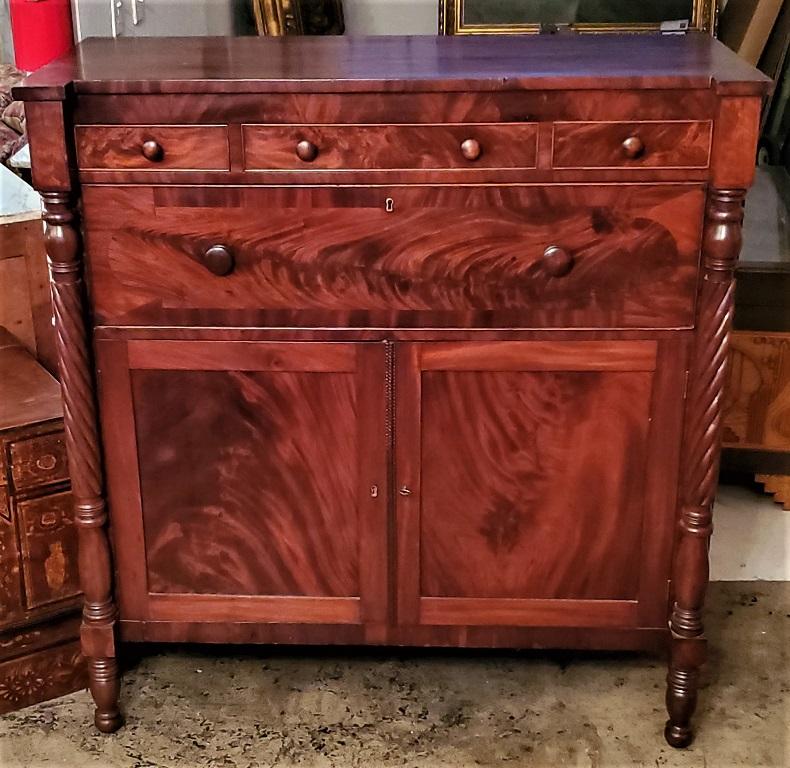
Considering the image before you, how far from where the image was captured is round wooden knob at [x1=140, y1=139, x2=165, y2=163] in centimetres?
149

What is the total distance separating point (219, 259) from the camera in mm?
Result: 1538

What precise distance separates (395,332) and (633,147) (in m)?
0.41

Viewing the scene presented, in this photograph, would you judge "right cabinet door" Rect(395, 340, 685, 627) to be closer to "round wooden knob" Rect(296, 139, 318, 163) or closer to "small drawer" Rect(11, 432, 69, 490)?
"round wooden knob" Rect(296, 139, 318, 163)

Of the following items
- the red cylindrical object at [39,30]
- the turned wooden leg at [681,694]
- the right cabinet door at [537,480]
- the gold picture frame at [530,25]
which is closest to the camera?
the right cabinet door at [537,480]

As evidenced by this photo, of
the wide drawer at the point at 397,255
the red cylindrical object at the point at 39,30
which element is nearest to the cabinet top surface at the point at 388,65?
the wide drawer at the point at 397,255

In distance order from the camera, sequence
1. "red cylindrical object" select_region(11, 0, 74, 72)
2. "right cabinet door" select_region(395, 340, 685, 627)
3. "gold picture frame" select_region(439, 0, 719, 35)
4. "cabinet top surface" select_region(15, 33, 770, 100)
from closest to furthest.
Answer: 1. "cabinet top surface" select_region(15, 33, 770, 100)
2. "right cabinet door" select_region(395, 340, 685, 627)
3. "red cylindrical object" select_region(11, 0, 74, 72)
4. "gold picture frame" select_region(439, 0, 719, 35)

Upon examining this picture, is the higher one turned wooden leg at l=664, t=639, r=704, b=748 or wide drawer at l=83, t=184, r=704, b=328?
wide drawer at l=83, t=184, r=704, b=328

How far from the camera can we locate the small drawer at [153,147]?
1.49 m

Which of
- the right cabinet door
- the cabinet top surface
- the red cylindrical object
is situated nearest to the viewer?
the cabinet top surface

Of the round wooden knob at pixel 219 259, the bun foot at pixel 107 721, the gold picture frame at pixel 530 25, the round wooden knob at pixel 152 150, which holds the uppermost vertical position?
the gold picture frame at pixel 530 25

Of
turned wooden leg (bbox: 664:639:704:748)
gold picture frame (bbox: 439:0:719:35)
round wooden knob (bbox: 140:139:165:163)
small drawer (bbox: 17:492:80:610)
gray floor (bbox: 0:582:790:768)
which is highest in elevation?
gold picture frame (bbox: 439:0:719:35)

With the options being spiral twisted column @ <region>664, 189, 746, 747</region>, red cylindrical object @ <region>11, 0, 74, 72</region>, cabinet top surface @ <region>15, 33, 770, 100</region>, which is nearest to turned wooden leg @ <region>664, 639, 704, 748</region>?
spiral twisted column @ <region>664, 189, 746, 747</region>

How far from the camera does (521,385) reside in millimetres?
1606

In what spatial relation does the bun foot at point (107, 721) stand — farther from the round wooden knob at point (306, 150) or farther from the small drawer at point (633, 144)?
the small drawer at point (633, 144)
